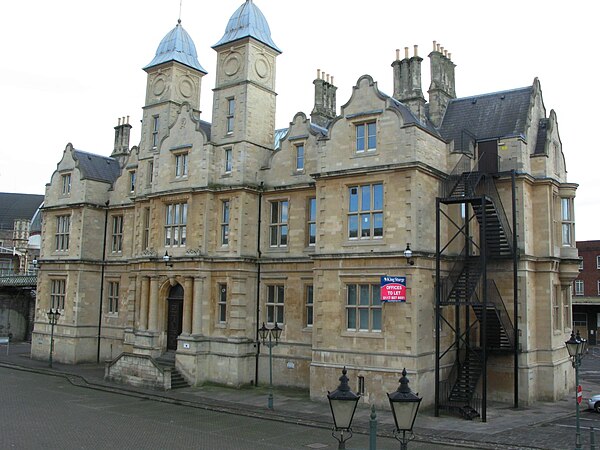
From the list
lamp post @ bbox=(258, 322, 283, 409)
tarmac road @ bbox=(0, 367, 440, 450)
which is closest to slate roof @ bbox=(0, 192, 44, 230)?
tarmac road @ bbox=(0, 367, 440, 450)

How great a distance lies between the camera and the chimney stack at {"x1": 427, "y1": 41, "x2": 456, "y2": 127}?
30875 mm

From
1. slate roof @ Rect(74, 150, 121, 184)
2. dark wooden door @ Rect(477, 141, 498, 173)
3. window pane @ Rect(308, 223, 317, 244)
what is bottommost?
window pane @ Rect(308, 223, 317, 244)

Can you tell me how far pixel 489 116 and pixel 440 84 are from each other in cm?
345

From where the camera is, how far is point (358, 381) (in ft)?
79.6

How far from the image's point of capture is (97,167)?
134ft

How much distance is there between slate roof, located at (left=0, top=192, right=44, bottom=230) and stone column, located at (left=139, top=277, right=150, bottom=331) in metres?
57.2

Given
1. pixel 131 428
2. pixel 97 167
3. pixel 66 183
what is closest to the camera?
pixel 131 428

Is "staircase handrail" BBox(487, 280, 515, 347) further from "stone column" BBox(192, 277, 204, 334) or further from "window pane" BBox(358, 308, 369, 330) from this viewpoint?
"stone column" BBox(192, 277, 204, 334)

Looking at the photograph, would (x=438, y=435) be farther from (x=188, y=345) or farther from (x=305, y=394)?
(x=188, y=345)

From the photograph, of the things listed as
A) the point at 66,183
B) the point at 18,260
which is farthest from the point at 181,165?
the point at 18,260

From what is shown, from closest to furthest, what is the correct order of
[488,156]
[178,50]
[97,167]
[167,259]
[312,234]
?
[488,156] < [312,234] < [167,259] < [178,50] < [97,167]

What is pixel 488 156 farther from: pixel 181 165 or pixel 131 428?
pixel 131 428

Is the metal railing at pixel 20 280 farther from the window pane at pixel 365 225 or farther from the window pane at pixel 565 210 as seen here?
the window pane at pixel 565 210

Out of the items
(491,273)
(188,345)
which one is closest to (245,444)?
(188,345)
